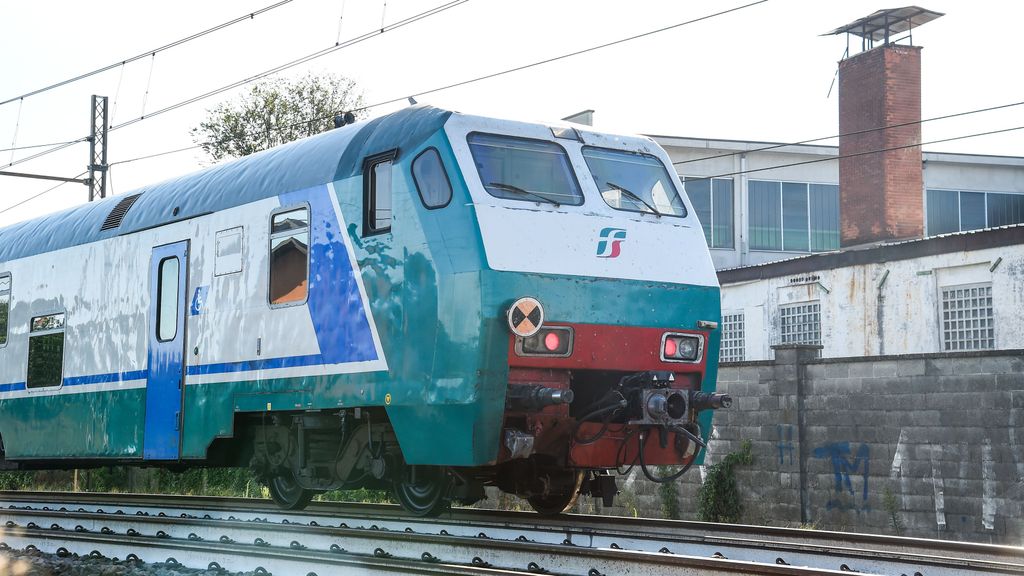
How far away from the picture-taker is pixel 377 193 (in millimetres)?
10523

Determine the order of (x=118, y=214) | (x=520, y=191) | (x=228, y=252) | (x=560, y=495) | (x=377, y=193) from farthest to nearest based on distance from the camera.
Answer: (x=118, y=214) → (x=228, y=252) → (x=560, y=495) → (x=377, y=193) → (x=520, y=191)

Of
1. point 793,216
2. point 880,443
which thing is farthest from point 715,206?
point 880,443

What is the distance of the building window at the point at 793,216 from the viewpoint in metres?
35.2

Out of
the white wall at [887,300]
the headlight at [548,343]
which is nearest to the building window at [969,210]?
the white wall at [887,300]

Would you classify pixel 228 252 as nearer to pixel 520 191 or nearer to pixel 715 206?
pixel 520 191

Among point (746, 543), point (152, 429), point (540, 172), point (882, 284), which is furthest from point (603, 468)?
point (882, 284)

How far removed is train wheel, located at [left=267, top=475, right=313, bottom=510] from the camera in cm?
1230

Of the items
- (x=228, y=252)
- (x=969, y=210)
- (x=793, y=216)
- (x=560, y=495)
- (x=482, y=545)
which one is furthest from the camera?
(x=969, y=210)

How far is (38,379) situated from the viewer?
49.6ft

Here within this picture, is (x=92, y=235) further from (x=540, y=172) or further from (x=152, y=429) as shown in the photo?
(x=540, y=172)

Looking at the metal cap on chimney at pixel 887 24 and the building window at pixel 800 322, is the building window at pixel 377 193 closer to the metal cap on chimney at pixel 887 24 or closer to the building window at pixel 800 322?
the building window at pixel 800 322

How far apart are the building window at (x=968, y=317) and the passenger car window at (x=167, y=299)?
521 inches

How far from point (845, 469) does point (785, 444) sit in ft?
2.66

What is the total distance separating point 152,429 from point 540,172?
17.0ft
